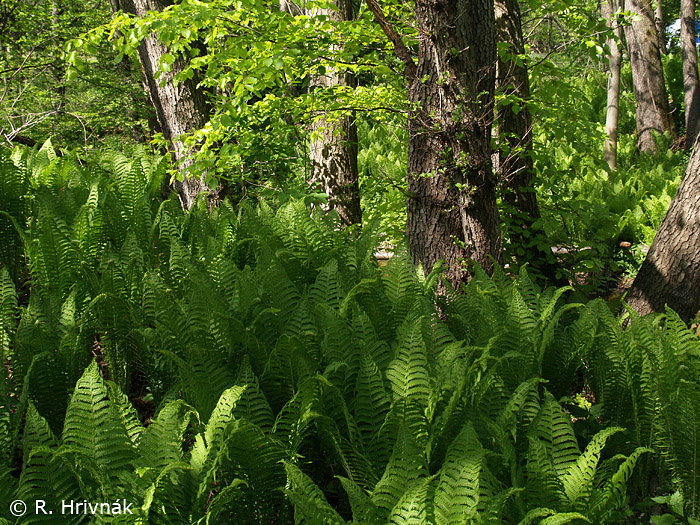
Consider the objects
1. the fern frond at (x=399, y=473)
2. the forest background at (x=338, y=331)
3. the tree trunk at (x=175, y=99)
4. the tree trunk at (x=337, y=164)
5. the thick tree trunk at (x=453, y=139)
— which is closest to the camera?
the fern frond at (x=399, y=473)

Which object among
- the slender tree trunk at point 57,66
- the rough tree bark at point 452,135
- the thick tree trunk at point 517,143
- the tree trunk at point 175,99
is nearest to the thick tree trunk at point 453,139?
the rough tree bark at point 452,135

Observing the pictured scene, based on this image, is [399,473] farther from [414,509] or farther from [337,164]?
[337,164]

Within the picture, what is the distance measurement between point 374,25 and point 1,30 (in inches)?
302

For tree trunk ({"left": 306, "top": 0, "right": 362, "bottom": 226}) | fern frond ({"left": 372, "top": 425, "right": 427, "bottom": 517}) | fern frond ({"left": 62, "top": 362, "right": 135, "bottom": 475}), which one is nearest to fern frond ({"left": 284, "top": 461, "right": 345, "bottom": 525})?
fern frond ({"left": 372, "top": 425, "right": 427, "bottom": 517})

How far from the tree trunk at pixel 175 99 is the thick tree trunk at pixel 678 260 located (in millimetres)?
3750

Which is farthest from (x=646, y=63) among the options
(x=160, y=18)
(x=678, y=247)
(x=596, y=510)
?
(x=596, y=510)

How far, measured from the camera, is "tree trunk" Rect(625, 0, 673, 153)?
11195mm

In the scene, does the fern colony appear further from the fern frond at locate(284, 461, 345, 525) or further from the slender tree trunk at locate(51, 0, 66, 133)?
the slender tree trunk at locate(51, 0, 66, 133)

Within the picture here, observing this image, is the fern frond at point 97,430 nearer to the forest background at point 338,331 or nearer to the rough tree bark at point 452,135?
the forest background at point 338,331

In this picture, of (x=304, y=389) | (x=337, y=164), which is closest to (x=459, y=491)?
(x=304, y=389)

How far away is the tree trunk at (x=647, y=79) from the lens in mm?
11195

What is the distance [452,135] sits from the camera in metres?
3.62

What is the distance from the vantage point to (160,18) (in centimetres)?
345

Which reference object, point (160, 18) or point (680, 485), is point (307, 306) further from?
point (160, 18)
